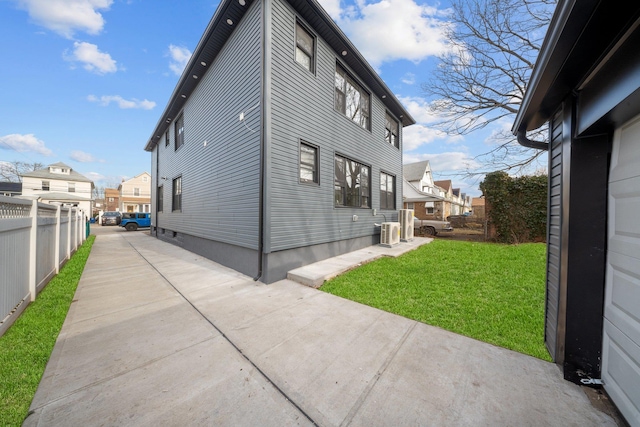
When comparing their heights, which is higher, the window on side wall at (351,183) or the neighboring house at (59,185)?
the neighboring house at (59,185)

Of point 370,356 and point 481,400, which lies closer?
point 481,400

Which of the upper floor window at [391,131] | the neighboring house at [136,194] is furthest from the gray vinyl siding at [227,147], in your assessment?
the neighboring house at [136,194]

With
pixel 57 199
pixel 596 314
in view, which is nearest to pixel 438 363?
pixel 596 314

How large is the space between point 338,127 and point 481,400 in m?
6.43

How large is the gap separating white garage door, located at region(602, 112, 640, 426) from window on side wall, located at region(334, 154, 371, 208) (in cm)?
523

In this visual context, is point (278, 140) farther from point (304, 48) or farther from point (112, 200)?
point (112, 200)

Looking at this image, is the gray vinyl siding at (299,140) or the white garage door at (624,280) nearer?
the white garage door at (624,280)

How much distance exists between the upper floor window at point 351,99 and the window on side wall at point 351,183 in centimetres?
156

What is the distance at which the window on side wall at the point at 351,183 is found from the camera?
269 inches

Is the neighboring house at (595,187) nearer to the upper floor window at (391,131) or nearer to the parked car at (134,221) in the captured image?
the upper floor window at (391,131)

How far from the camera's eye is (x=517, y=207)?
9562 mm

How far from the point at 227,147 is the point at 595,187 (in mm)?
6571

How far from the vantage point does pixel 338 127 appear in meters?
6.77

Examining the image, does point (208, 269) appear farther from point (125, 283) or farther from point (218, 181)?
point (218, 181)
